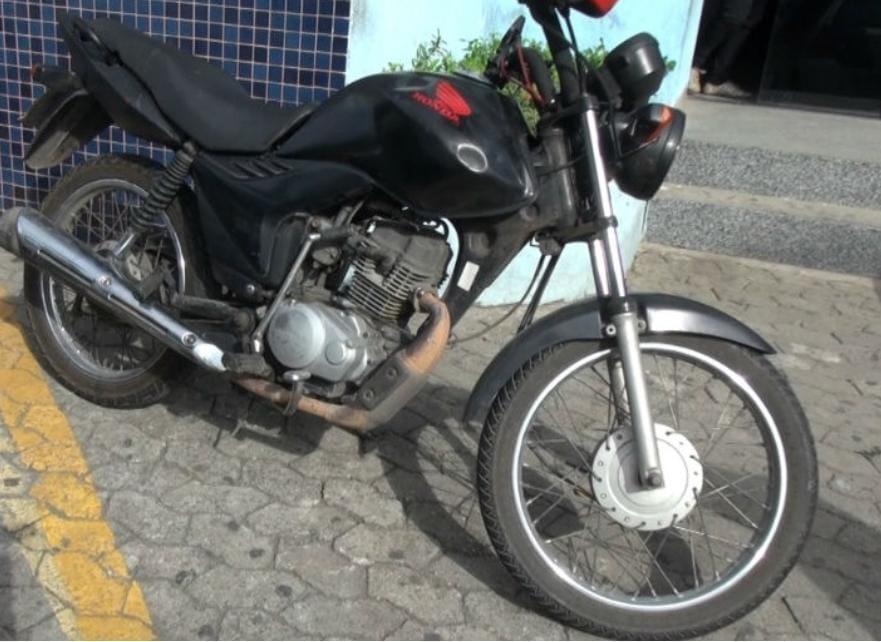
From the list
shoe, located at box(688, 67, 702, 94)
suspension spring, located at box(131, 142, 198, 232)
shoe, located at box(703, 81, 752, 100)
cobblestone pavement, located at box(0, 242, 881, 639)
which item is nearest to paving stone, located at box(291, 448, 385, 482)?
cobblestone pavement, located at box(0, 242, 881, 639)

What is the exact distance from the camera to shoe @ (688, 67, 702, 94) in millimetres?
8344

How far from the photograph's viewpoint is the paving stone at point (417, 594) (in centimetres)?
282

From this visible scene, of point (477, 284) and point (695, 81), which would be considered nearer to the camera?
point (477, 284)

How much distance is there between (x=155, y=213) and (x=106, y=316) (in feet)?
1.89

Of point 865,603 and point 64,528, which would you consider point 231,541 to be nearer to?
point 64,528

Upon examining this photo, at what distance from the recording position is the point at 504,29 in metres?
4.71

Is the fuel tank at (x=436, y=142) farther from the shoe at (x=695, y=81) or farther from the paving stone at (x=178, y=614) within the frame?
the shoe at (x=695, y=81)

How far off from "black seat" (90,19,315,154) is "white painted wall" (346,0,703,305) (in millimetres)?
1254

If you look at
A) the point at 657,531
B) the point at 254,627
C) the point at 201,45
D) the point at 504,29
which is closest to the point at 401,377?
the point at 254,627

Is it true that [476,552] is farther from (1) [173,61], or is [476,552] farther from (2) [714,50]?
(2) [714,50]

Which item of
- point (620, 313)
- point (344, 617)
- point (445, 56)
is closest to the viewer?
point (620, 313)

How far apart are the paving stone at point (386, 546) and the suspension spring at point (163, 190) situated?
125 cm

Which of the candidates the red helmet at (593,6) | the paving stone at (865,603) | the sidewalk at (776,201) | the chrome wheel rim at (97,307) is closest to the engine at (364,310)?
the chrome wheel rim at (97,307)

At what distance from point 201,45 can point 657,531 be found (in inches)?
123
